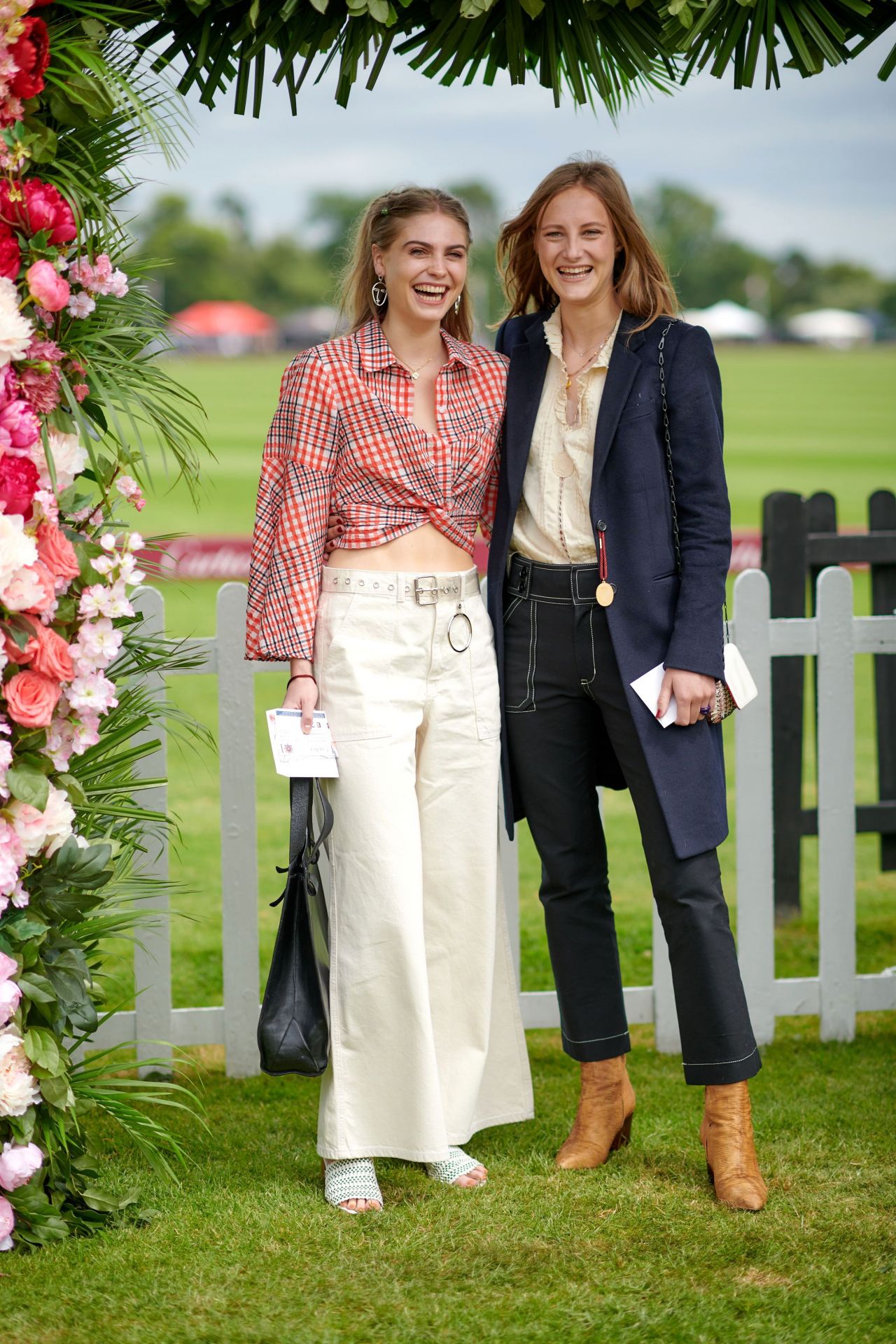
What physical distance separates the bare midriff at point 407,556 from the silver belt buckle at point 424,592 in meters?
0.03

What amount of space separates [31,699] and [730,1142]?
5.59ft

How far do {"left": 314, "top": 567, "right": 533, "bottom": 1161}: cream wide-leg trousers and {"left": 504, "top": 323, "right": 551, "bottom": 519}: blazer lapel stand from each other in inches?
9.2

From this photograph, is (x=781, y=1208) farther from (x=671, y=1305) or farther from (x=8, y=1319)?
(x=8, y=1319)

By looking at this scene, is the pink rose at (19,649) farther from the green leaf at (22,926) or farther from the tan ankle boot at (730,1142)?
the tan ankle boot at (730,1142)

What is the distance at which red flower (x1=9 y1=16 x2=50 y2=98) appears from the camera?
2619mm

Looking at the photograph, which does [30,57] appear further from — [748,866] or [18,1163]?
[748,866]

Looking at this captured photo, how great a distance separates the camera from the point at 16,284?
107 inches

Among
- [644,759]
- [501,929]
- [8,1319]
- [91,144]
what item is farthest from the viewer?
[501,929]

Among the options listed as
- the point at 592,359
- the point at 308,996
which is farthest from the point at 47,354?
the point at 308,996

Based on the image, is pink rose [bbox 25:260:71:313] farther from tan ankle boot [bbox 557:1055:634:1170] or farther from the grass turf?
tan ankle boot [bbox 557:1055:634:1170]

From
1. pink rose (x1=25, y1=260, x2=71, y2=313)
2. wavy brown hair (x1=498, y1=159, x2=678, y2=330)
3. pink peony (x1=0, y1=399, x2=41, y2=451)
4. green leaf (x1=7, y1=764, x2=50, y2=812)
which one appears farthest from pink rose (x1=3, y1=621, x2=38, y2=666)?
wavy brown hair (x1=498, y1=159, x2=678, y2=330)

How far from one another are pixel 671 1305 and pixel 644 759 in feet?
3.51

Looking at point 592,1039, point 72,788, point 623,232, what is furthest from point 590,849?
point 623,232

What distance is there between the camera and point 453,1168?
323cm
